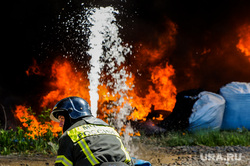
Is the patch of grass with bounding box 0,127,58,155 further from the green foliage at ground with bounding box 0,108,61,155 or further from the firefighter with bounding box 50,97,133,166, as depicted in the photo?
the firefighter with bounding box 50,97,133,166

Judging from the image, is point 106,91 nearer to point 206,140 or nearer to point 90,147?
point 206,140

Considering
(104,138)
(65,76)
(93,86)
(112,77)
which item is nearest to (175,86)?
(112,77)

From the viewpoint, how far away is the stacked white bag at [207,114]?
5.99 m

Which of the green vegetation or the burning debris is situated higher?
the burning debris

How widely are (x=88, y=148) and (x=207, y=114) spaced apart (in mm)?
4913

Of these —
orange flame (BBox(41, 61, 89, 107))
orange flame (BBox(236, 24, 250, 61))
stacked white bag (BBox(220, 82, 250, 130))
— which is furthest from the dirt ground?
orange flame (BBox(236, 24, 250, 61))

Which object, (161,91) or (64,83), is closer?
(64,83)

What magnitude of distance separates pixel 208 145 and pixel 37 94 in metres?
6.23

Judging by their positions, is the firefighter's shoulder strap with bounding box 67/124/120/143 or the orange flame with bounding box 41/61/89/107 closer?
the firefighter's shoulder strap with bounding box 67/124/120/143

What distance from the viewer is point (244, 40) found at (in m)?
9.59

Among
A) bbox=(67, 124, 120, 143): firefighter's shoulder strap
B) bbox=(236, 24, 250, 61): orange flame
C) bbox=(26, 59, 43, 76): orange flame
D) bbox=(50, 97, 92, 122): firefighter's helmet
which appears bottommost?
bbox=(67, 124, 120, 143): firefighter's shoulder strap

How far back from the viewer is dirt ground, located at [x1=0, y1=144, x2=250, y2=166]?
378 cm

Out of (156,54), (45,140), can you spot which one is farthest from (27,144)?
(156,54)

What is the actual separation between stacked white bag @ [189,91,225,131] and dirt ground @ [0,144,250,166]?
1.38 meters
